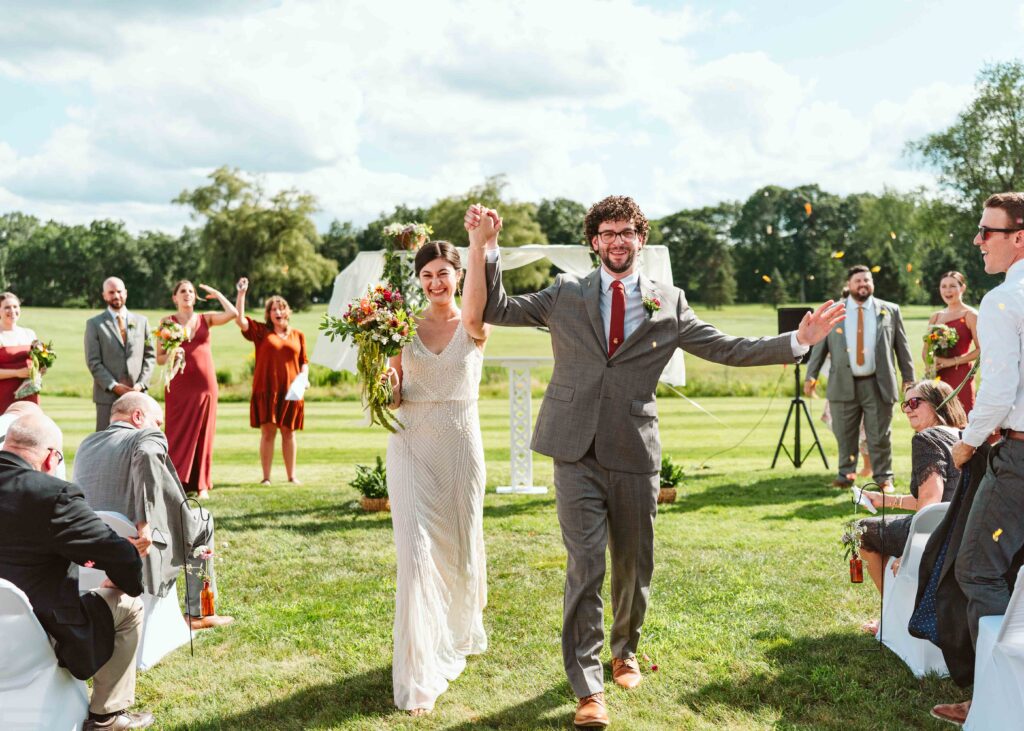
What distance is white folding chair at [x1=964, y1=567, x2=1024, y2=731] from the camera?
3488 millimetres

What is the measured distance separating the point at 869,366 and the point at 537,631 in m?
6.15

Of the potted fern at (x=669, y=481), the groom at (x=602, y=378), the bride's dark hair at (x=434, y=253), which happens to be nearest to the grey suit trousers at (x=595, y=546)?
the groom at (x=602, y=378)

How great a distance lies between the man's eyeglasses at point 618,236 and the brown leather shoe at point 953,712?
260cm

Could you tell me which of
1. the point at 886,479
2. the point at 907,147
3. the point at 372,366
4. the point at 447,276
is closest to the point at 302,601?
the point at 372,366

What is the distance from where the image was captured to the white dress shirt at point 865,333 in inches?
400

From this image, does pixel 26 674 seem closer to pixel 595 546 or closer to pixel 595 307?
pixel 595 546

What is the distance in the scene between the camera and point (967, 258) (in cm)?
5600

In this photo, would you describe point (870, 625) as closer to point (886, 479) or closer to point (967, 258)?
point (886, 479)

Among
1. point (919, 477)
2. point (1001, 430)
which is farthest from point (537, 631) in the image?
point (1001, 430)

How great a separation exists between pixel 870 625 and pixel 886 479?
5.02 m

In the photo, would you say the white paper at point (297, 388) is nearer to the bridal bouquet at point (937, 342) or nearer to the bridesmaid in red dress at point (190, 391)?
the bridesmaid in red dress at point (190, 391)

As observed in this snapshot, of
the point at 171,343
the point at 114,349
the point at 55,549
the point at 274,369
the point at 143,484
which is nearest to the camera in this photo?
the point at 55,549

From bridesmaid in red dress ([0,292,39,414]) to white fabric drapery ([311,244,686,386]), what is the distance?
3.17 m

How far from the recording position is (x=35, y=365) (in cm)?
1002
